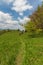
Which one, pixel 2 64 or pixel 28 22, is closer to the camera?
pixel 2 64

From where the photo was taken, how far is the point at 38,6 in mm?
60000

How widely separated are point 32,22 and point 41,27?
5296 mm

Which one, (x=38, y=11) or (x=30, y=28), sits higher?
(x=38, y=11)

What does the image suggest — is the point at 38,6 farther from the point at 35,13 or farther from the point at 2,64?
the point at 2,64

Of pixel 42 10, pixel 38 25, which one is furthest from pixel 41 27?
pixel 42 10

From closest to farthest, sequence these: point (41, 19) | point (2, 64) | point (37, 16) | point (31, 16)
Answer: point (2, 64) < point (41, 19) < point (37, 16) < point (31, 16)

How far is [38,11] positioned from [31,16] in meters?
4.35

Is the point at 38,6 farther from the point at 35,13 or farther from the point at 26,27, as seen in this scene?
the point at 26,27

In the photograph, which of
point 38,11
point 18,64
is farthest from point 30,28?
point 18,64

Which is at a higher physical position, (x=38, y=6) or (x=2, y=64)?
(x=38, y=6)

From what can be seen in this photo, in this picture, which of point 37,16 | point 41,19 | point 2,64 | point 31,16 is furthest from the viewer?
point 31,16

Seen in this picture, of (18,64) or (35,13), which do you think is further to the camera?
(35,13)

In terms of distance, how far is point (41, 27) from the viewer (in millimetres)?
54688

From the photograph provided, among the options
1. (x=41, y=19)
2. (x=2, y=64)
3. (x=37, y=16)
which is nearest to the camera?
(x=2, y=64)
